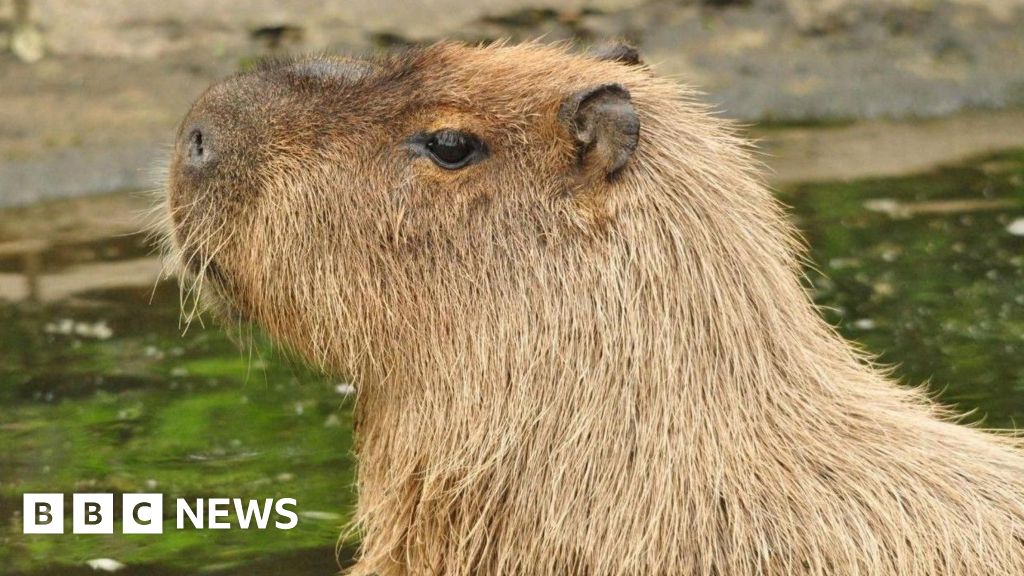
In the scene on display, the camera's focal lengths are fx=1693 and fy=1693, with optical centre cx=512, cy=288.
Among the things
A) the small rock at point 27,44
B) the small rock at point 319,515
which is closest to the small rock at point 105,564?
the small rock at point 319,515

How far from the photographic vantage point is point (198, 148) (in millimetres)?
3631

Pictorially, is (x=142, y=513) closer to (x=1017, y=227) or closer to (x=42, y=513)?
(x=42, y=513)

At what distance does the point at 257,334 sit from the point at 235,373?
653 millimetres

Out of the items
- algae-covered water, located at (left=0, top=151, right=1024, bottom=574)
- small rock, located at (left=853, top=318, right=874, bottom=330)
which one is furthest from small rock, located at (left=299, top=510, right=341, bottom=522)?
small rock, located at (left=853, top=318, right=874, bottom=330)

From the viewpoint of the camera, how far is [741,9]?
1028 centimetres

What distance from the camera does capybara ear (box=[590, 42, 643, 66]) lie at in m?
3.87

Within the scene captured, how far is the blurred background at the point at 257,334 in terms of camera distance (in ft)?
17.4

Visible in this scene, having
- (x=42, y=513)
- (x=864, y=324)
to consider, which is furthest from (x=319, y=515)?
(x=864, y=324)

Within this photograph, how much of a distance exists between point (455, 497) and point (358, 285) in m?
0.48

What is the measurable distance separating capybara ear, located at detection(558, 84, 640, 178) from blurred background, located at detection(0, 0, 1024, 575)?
2.62ft

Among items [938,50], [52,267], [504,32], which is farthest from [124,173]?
[938,50]

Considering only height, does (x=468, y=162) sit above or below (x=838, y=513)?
above

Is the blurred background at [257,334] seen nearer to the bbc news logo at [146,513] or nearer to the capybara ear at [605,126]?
the bbc news logo at [146,513]

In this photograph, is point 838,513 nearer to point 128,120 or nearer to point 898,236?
point 898,236
